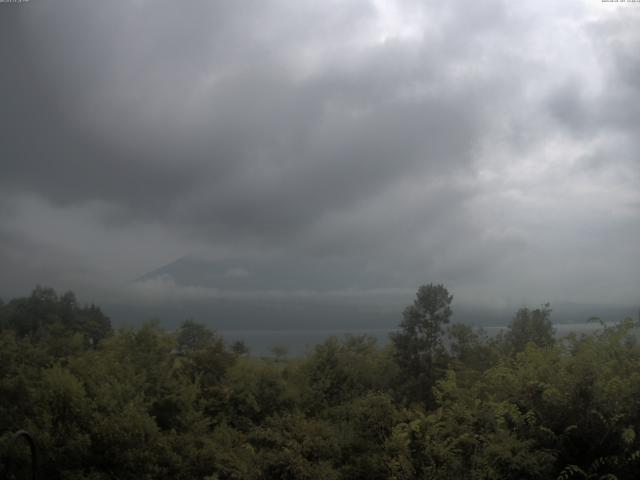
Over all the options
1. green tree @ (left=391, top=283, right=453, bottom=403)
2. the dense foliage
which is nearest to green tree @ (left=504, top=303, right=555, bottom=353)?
the dense foliage

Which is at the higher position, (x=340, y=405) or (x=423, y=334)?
(x=423, y=334)

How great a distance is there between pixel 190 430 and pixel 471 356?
1253cm

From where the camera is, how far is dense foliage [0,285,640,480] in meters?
9.38

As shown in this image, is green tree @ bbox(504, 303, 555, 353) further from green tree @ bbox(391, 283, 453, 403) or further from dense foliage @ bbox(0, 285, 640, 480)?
green tree @ bbox(391, 283, 453, 403)

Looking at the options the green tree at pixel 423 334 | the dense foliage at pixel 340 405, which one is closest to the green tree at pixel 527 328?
the dense foliage at pixel 340 405

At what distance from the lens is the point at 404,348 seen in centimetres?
2347

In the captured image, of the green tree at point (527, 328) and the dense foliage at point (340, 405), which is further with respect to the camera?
the green tree at point (527, 328)

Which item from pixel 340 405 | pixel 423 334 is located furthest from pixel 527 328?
pixel 340 405

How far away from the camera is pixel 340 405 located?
21.4m

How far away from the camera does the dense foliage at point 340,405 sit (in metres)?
9.38

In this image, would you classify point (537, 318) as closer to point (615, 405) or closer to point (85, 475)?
point (615, 405)

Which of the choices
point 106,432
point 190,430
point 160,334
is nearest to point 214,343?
point 160,334

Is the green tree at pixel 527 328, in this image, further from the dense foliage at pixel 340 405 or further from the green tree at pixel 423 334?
the green tree at pixel 423 334

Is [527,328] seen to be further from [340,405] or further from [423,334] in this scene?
[340,405]
